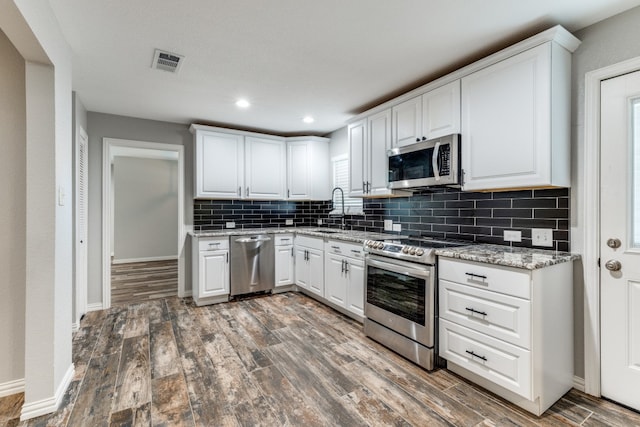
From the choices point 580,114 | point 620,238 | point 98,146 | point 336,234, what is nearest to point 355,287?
point 336,234

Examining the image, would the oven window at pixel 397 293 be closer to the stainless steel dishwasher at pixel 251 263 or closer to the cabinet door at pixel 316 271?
the cabinet door at pixel 316 271

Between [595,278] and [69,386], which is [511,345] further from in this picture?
[69,386]

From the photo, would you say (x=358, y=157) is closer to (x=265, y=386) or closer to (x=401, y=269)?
(x=401, y=269)

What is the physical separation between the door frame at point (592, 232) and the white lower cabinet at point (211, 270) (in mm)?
3529

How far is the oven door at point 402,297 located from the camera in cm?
226

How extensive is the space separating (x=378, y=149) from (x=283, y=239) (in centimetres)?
188

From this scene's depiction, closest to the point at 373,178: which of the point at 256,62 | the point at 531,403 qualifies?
the point at 256,62

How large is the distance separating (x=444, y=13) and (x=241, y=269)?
3.41 m

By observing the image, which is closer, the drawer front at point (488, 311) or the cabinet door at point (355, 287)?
the drawer front at point (488, 311)

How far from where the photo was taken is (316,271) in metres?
3.83

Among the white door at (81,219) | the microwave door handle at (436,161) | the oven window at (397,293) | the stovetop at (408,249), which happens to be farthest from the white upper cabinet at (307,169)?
the white door at (81,219)

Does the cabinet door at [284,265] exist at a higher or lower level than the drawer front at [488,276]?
lower

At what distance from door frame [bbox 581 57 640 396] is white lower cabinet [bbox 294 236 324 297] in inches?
96.8

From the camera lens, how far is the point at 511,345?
5.98ft
